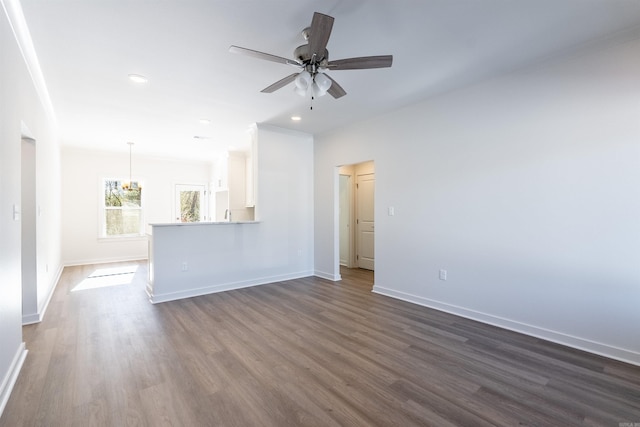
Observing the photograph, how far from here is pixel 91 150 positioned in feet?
22.0

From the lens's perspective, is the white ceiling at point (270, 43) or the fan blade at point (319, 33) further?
the white ceiling at point (270, 43)

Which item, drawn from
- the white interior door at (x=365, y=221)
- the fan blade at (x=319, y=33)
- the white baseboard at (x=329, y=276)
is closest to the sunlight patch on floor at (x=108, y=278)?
the white baseboard at (x=329, y=276)

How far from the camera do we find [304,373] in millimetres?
2209

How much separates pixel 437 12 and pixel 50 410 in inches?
144

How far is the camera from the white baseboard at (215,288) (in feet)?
13.0

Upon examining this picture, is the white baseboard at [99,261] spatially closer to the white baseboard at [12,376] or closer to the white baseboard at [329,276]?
the white baseboard at [329,276]

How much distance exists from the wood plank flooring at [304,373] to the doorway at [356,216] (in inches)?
105

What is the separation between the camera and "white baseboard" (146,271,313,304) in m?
3.97

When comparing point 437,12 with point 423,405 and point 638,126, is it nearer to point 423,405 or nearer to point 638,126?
point 638,126

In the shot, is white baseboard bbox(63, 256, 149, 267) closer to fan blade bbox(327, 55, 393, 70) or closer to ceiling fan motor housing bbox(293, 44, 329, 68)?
ceiling fan motor housing bbox(293, 44, 329, 68)

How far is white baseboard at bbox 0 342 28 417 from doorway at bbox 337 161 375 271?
485 cm

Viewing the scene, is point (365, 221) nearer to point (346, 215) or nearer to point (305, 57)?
point (346, 215)

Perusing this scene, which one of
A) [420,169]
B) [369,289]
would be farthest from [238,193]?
[420,169]

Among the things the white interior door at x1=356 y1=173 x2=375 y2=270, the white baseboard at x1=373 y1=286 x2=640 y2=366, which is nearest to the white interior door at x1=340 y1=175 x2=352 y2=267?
the white interior door at x1=356 y1=173 x2=375 y2=270
